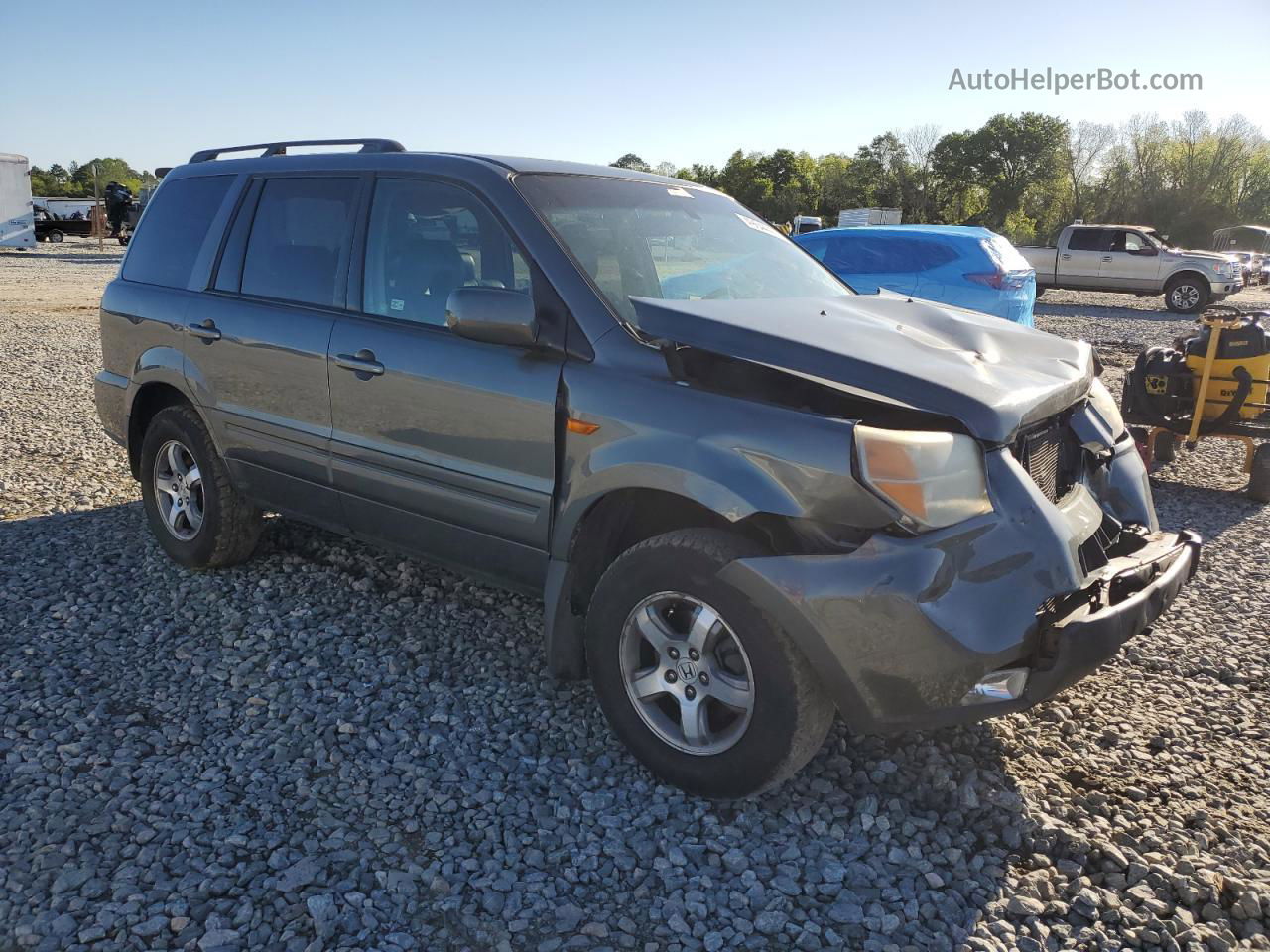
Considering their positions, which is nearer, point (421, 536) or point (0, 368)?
point (421, 536)

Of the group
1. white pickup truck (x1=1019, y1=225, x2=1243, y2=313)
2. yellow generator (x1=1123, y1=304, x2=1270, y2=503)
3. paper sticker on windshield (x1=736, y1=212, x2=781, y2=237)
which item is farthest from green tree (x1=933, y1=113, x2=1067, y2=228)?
paper sticker on windshield (x1=736, y1=212, x2=781, y2=237)

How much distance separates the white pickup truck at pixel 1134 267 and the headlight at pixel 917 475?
73.8 ft

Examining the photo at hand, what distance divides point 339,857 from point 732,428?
64.3 inches

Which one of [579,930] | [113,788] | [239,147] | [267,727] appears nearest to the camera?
[579,930]

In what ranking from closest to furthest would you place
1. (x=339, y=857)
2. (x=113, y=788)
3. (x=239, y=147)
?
(x=339, y=857) < (x=113, y=788) < (x=239, y=147)

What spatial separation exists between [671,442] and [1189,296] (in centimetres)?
2282

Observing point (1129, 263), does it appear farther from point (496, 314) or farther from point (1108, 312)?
point (496, 314)

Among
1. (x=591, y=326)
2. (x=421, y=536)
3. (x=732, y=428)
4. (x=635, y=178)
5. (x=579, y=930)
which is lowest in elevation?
(x=579, y=930)

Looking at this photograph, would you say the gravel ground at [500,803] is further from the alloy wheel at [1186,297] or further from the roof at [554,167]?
the alloy wheel at [1186,297]

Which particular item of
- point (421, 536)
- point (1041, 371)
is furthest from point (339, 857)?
point (1041, 371)

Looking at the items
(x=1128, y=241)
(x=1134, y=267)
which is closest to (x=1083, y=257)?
(x=1128, y=241)

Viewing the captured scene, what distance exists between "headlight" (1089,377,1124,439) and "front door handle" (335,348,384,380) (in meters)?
2.59

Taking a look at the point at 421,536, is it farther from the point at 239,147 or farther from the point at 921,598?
the point at 239,147

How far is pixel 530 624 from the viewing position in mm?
4230
